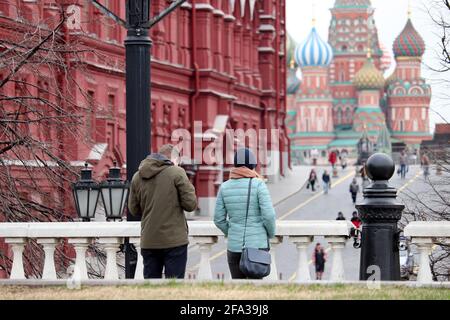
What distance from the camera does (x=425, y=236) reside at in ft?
55.5

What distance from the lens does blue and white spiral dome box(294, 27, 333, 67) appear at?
18762 centimetres

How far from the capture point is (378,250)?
645 inches

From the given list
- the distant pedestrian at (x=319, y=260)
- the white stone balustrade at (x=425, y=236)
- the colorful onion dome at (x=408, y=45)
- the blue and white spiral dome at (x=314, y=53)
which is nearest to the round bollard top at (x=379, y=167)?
the white stone balustrade at (x=425, y=236)

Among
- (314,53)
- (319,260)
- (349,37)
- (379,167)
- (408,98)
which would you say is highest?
(349,37)

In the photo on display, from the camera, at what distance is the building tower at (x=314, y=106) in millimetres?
185125

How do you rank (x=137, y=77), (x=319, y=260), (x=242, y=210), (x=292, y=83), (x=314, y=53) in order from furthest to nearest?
(x=292, y=83)
(x=314, y=53)
(x=319, y=260)
(x=137, y=77)
(x=242, y=210)

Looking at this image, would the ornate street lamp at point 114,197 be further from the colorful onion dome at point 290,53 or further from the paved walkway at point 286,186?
the colorful onion dome at point 290,53

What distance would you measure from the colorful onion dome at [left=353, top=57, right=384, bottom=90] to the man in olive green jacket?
558 feet

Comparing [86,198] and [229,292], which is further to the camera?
[86,198]

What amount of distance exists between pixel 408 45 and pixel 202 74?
12913 centimetres

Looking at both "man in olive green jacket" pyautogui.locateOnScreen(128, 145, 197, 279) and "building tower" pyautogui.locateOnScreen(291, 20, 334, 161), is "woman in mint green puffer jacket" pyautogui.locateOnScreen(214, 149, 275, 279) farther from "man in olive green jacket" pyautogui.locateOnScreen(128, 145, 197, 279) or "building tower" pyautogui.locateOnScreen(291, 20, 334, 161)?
"building tower" pyautogui.locateOnScreen(291, 20, 334, 161)

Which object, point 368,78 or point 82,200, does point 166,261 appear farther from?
point 368,78

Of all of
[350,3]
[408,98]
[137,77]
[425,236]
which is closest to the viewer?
[425,236]

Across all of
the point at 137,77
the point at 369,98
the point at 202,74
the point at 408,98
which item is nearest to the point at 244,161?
the point at 137,77
